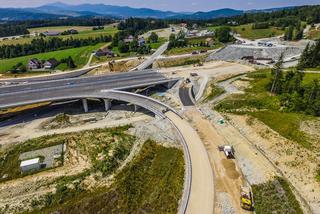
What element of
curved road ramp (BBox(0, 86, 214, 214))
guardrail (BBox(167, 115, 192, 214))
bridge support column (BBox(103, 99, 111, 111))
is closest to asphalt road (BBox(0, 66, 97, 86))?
bridge support column (BBox(103, 99, 111, 111))

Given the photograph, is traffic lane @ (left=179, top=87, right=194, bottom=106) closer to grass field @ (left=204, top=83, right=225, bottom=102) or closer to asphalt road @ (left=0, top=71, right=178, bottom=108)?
grass field @ (left=204, top=83, right=225, bottom=102)

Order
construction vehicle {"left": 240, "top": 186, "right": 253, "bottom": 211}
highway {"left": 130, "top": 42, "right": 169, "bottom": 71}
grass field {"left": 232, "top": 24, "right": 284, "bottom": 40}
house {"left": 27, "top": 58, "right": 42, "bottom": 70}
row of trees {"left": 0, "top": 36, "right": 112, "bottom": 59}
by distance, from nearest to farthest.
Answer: construction vehicle {"left": 240, "top": 186, "right": 253, "bottom": 211}, highway {"left": 130, "top": 42, "right": 169, "bottom": 71}, house {"left": 27, "top": 58, "right": 42, "bottom": 70}, row of trees {"left": 0, "top": 36, "right": 112, "bottom": 59}, grass field {"left": 232, "top": 24, "right": 284, "bottom": 40}

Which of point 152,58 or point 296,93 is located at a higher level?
point 296,93

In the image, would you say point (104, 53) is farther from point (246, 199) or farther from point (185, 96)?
→ point (246, 199)

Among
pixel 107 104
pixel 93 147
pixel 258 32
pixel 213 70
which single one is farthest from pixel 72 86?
pixel 258 32

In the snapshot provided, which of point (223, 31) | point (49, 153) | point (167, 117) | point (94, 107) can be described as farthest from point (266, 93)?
point (223, 31)
